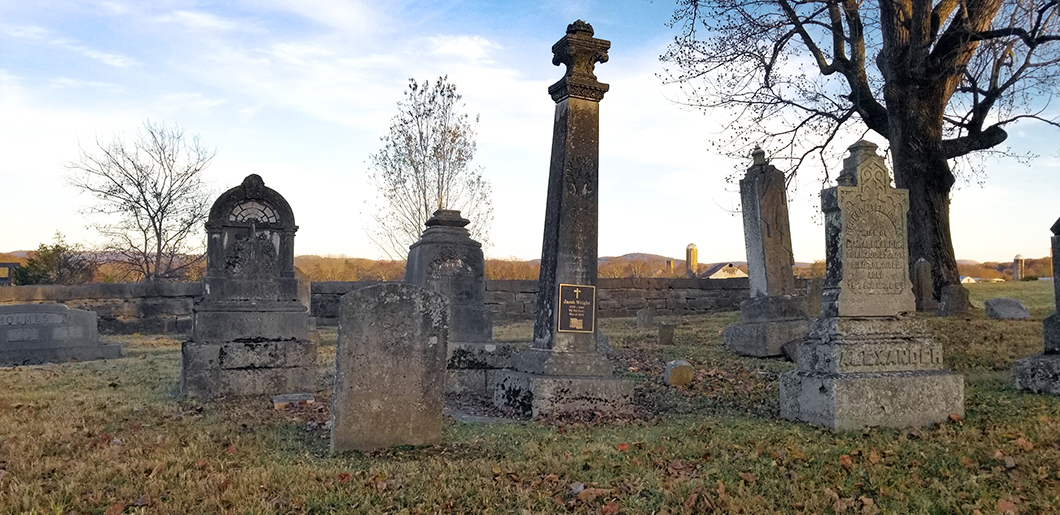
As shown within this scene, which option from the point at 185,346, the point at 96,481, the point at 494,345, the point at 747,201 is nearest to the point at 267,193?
the point at 185,346

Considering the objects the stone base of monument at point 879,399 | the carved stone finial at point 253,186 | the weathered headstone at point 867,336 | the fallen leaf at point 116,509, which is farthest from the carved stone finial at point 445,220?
the fallen leaf at point 116,509

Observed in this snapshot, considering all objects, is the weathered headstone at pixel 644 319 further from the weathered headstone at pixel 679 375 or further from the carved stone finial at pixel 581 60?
the carved stone finial at pixel 581 60

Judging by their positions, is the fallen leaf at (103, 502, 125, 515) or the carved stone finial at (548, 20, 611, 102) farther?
the carved stone finial at (548, 20, 611, 102)

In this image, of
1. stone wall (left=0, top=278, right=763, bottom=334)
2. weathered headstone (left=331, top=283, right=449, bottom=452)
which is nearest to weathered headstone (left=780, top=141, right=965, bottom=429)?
weathered headstone (left=331, top=283, right=449, bottom=452)

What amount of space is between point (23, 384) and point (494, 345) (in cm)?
590

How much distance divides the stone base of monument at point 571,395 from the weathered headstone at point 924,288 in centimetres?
1047

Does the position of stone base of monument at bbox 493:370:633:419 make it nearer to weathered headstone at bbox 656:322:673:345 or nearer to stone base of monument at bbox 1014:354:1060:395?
stone base of monument at bbox 1014:354:1060:395

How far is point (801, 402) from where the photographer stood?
6.68m

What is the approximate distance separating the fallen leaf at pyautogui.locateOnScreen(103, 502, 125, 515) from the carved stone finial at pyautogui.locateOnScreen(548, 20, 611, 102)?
5204mm

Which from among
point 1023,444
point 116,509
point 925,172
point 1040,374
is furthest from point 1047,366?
point 925,172

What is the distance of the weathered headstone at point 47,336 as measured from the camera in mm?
13047

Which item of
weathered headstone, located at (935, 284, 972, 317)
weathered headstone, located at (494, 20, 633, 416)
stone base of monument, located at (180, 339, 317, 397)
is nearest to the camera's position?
weathered headstone, located at (494, 20, 633, 416)

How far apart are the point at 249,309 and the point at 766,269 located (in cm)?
759

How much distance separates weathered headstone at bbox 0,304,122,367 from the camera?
13.0m
